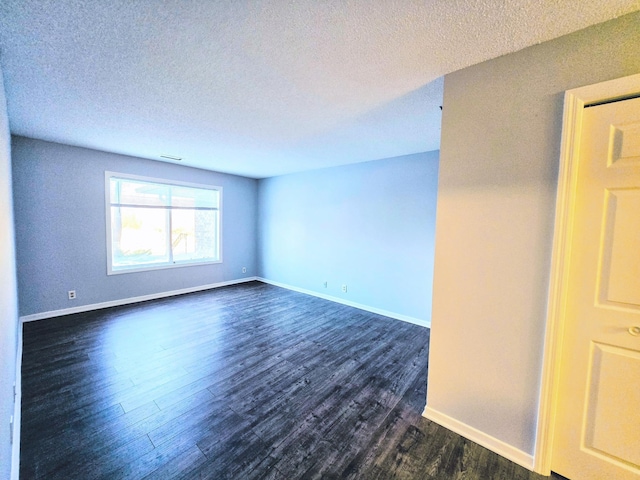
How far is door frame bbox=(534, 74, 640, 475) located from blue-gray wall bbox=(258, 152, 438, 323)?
6.96 feet

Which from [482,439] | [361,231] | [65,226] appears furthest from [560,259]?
[65,226]

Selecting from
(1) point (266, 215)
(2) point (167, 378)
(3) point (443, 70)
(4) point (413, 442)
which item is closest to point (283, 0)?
(3) point (443, 70)

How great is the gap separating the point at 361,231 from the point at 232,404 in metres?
3.05

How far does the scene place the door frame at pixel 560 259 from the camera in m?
1.26

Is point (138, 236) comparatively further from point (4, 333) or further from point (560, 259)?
point (560, 259)

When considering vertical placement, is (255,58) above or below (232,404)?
above

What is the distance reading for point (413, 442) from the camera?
1.60 metres

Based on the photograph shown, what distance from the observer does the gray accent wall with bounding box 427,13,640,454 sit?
4.33 ft

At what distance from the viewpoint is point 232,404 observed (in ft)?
6.23

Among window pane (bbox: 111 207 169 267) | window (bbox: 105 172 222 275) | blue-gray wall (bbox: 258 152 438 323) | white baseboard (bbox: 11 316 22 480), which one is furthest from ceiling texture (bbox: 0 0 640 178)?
white baseboard (bbox: 11 316 22 480)

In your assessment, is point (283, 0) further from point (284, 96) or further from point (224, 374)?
point (224, 374)

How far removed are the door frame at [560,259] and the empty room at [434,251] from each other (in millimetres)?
11

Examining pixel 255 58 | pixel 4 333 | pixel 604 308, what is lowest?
pixel 4 333

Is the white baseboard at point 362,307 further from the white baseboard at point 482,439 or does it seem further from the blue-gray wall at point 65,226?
the blue-gray wall at point 65,226
